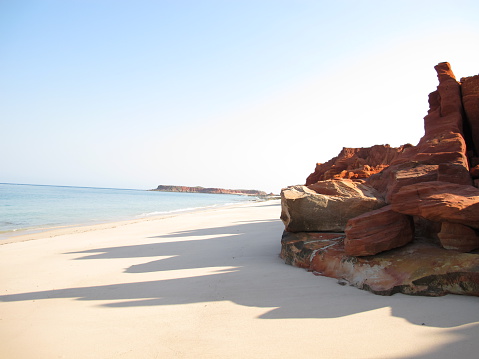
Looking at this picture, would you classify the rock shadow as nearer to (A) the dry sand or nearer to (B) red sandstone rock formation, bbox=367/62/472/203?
(A) the dry sand

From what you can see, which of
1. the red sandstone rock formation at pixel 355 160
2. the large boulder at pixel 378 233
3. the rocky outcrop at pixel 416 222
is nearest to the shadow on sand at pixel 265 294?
the rocky outcrop at pixel 416 222

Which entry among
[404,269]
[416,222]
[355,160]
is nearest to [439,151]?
[416,222]

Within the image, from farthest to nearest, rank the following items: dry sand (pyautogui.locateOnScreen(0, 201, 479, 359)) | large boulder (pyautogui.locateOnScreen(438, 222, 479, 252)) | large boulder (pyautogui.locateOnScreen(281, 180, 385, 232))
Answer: large boulder (pyautogui.locateOnScreen(281, 180, 385, 232)), large boulder (pyautogui.locateOnScreen(438, 222, 479, 252)), dry sand (pyautogui.locateOnScreen(0, 201, 479, 359))

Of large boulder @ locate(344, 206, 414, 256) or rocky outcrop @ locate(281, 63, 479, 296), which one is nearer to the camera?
rocky outcrop @ locate(281, 63, 479, 296)

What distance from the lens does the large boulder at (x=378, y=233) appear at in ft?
15.6

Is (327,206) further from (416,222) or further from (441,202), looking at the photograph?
(441,202)

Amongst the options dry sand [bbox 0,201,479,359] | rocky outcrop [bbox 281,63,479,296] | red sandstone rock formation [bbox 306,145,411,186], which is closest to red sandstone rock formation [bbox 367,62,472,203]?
rocky outcrop [bbox 281,63,479,296]

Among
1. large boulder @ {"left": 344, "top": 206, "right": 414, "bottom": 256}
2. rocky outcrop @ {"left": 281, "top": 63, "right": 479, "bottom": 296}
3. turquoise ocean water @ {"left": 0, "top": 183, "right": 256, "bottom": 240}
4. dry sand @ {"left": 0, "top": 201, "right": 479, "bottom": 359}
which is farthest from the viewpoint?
turquoise ocean water @ {"left": 0, "top": 183, "right": 256, "bottom": 240}

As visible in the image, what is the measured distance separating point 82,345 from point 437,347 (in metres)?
3.68

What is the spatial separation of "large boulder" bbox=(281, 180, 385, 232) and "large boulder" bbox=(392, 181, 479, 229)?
1.52 metres

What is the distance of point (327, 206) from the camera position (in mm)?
6707

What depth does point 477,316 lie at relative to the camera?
10.7 ft

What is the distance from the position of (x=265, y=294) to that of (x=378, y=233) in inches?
84.9

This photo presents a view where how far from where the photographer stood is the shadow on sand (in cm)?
348
